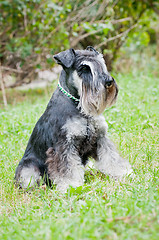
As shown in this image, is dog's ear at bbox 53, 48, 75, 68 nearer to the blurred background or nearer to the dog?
the dog

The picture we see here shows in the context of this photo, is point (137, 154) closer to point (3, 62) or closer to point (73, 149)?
point (73, 149)

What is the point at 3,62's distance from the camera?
9141 millimetres

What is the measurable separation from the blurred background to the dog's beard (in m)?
4.53

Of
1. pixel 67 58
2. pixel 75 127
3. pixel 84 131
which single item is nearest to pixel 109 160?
pixel 84 131

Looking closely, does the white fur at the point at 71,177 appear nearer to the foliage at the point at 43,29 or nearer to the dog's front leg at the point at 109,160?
the dog's front leg at the point at 109,160

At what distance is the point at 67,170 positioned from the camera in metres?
3.22

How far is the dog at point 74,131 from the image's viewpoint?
126 inches

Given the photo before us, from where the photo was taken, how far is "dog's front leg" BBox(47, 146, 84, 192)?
3201 mm

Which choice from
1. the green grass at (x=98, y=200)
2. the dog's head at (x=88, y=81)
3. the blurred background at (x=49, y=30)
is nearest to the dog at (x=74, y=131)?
the dog's head at (x=88, y=81)

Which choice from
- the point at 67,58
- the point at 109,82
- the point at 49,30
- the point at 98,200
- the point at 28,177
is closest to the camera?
the point at 98,200

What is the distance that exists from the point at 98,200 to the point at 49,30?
277 inches

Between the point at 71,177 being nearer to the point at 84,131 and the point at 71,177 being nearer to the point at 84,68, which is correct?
the point at 84,131

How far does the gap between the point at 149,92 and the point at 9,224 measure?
5.29m

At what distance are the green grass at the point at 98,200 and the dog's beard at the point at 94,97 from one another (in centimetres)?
80
